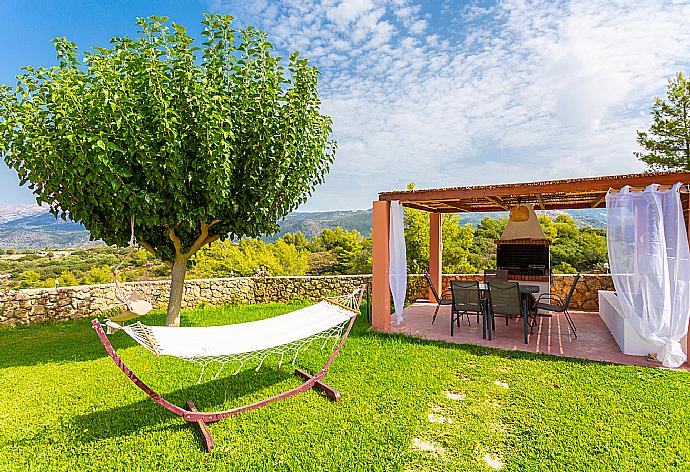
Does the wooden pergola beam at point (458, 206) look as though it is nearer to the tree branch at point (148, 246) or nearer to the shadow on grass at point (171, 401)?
the shadow on grass at point (171, 401)

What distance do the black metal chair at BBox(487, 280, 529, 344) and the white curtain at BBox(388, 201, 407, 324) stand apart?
5.60 ft

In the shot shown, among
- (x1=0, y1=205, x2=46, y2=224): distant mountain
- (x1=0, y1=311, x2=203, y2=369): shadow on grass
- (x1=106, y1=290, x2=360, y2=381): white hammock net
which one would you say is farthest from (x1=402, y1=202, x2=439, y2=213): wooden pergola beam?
(x1=0, y1=205, x2=46, y2=224): distant mountain

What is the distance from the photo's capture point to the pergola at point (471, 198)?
5832 millimetres

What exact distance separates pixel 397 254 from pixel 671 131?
62.1 feet

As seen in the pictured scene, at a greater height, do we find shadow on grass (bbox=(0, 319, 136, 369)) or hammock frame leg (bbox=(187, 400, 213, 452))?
hammock frame leg (bbox=(187, 400, 213, 452))

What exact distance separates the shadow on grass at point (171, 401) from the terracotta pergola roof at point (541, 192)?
4.19m

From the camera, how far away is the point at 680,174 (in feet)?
17.7

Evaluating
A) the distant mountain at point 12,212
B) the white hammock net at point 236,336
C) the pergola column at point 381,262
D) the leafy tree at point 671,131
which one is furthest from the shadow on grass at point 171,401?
the distant mountain at point 12,212

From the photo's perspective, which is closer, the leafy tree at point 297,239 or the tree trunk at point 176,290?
the tree trunk at point 176,290

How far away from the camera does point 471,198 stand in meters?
8.03

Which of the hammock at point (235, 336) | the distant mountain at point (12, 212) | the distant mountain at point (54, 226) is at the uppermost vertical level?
the distant mountain at point (12, 212)

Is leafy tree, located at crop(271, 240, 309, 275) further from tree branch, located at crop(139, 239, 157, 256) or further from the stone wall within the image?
tree branch, located at crop(139, 239, 157, 256)

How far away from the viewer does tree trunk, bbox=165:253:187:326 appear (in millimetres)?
7859

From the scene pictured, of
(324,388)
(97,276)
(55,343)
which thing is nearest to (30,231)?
(97,276)
